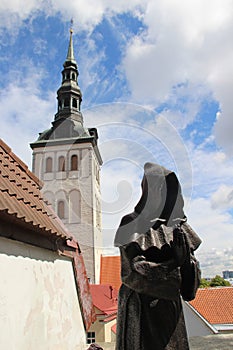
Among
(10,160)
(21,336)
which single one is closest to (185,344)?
(21,336)

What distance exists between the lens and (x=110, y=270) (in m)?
34.5

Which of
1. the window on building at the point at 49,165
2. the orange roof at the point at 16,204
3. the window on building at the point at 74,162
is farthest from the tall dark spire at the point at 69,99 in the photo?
the orange roof at the point at 16,204

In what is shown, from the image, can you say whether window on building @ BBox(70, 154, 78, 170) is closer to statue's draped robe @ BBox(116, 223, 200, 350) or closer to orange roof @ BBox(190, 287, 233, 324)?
orange roof @ BBox(190, 287, 233, 324)

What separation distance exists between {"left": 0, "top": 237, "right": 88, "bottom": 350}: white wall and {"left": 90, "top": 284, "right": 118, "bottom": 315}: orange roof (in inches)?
419

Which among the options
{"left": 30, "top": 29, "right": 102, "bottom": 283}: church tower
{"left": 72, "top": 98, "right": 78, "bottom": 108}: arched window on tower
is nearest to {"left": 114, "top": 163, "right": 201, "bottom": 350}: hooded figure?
{"left": 30, "top": 29, "right": 102, "bottom": 283}: church tower

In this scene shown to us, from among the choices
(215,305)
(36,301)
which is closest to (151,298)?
(36,301)

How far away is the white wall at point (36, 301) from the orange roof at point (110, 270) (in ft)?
85.0

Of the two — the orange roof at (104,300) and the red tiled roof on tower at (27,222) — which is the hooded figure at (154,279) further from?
the orange roof at (104,300)

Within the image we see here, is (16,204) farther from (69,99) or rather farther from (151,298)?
(69,99)

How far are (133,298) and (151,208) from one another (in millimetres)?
670

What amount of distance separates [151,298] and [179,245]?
1.38 ft

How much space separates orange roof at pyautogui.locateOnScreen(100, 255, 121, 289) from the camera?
108ft

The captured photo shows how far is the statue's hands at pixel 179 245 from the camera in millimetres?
2072

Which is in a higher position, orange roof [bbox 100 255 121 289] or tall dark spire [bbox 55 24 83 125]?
tall dark spire [bbox 55 24 83 125]
